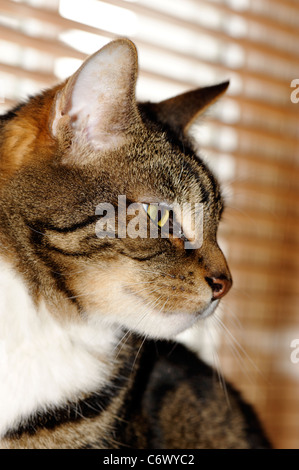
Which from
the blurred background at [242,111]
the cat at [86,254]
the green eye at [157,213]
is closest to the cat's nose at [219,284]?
the cat at [86,254]

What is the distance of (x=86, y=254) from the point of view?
71cm

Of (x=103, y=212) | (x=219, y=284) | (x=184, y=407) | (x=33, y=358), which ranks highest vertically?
(x=103, y=212)

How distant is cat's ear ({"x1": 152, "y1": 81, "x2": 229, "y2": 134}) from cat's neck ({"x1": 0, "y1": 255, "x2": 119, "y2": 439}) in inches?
17.3

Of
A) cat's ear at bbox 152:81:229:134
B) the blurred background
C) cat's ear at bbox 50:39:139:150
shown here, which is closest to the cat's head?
cat's ear at bbox 50:39:139:150

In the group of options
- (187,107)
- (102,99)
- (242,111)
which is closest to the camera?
(102,99)

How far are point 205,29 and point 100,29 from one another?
1.42ft

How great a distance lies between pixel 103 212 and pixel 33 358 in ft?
0.81

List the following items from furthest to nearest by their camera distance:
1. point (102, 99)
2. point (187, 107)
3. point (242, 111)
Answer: point (242, 111) < point (187, 107) < point (102, 99)

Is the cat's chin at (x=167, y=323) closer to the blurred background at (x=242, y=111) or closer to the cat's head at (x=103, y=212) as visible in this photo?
the cat's head at (x=103, y=212)

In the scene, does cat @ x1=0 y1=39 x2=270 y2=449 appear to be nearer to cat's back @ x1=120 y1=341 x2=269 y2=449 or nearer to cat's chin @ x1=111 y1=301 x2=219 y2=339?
Answer: cat's chin @ x1=111 y1=301 x2=219 y2=339

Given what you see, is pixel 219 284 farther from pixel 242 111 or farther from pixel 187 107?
pixel 242 111

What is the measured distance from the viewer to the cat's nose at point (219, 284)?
0.76m

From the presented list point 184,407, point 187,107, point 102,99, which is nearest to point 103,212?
point 102,99

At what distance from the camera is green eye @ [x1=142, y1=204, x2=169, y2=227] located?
730 mm
